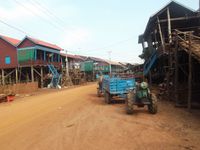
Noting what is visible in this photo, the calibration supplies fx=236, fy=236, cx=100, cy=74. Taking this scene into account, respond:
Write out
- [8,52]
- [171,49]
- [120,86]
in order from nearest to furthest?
[120,86] < [171,49] < [8,52]

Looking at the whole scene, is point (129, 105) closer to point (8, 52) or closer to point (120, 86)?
A: point (120, 86)

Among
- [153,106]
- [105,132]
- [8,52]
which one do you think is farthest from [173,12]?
[8,52]

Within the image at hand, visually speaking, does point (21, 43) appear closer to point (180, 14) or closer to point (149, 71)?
point (149, 71)

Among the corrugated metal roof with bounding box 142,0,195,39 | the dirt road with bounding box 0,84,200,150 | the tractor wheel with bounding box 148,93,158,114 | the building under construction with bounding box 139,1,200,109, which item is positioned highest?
the corrugated metal roof with bounding box 142,0,195,39

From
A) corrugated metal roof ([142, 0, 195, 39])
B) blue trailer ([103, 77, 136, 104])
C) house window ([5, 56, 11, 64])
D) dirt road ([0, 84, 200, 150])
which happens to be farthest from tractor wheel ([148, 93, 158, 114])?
house window ([5, 56, 11, 64])

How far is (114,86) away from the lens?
47.8ft

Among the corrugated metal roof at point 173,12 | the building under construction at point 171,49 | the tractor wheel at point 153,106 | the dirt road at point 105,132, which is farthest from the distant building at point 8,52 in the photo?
the tractor wheel at point 153,106

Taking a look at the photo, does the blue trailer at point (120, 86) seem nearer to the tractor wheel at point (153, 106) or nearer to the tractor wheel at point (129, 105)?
the tractor wheel at point (129, 105)

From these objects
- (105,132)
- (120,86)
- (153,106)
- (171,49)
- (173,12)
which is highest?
(173,12)

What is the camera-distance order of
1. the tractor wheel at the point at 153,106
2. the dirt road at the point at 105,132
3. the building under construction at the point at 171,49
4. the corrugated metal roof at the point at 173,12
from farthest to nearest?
1. the corrugated metal roof at the point at 173,12
2. the building under construction at the point at 171,49
3. the tractor wheel at the point at 153,106
4. the dirt road at the point at 105,132

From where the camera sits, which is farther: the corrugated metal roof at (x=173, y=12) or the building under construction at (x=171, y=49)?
the corrugated metal roof at (x=173, y=12)

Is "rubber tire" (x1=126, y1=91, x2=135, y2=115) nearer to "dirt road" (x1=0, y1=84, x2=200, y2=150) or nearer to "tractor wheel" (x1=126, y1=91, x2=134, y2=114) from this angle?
"tractor wheel" (x1=126, y1=91, x2=134, y2=114)

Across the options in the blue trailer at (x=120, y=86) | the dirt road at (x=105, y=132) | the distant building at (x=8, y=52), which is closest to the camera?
the dirt road at (x=105, y=132)

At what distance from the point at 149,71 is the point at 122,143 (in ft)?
59.5
